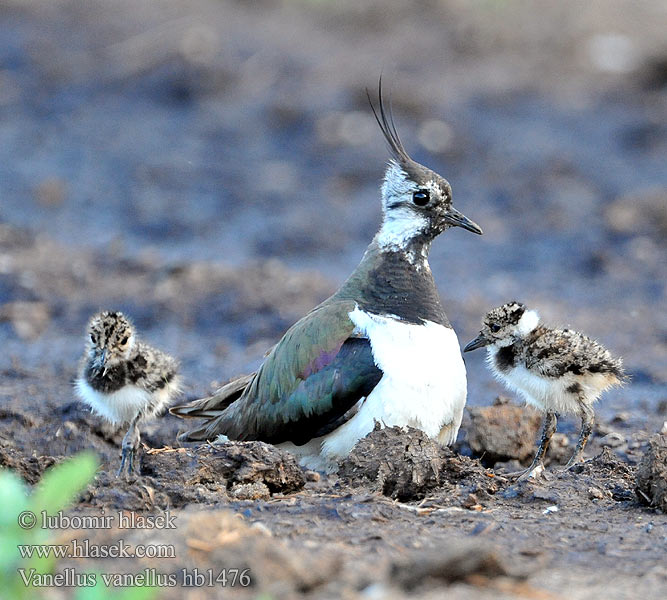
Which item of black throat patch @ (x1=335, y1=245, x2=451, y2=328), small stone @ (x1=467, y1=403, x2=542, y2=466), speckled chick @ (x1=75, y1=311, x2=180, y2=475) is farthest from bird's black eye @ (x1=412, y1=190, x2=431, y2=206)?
speckled chick @ (x1=75, y1=311, x2=180, y2=475)

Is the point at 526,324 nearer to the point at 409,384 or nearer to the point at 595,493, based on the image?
the point at 409,384

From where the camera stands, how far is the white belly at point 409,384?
5789mm

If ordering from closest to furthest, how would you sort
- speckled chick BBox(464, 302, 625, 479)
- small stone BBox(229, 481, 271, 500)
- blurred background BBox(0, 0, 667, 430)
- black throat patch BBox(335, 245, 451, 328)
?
small stone BBox(229, 481, 271, 500) < black throat patch BBox(335, 245, 451, 328) < speckled chick BBox(464, 302, 625, 479) < blurred background BBox(0, 0, 667, 430)

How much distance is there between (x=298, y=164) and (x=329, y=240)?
72.0 inches

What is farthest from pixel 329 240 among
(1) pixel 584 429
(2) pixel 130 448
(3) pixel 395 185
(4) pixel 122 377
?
(1) pixel 584 429

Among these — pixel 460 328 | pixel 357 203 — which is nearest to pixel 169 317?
pixel 460 328

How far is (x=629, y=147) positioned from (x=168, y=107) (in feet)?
19.9

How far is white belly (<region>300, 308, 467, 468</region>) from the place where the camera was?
5789 mm

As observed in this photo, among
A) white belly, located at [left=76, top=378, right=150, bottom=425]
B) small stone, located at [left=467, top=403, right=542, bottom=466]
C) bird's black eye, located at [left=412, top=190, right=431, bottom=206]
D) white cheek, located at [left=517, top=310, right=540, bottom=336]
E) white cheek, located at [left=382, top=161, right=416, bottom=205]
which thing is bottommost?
white belly, located at [left=76, top=378, right=150, bottom=425]

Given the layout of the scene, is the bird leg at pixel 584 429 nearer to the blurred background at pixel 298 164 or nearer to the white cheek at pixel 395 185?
the white cheek at pixel 395 185

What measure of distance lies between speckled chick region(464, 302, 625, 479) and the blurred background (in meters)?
1.86

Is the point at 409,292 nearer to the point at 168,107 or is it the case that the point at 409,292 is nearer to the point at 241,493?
the point at 241,493

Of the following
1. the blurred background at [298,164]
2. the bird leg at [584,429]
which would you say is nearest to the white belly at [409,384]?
the bird leg at [584,429]

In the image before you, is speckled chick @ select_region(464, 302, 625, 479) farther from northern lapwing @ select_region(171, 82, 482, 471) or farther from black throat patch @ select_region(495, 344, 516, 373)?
northern lapwing @ select_region(171, 82, 482, 471)
